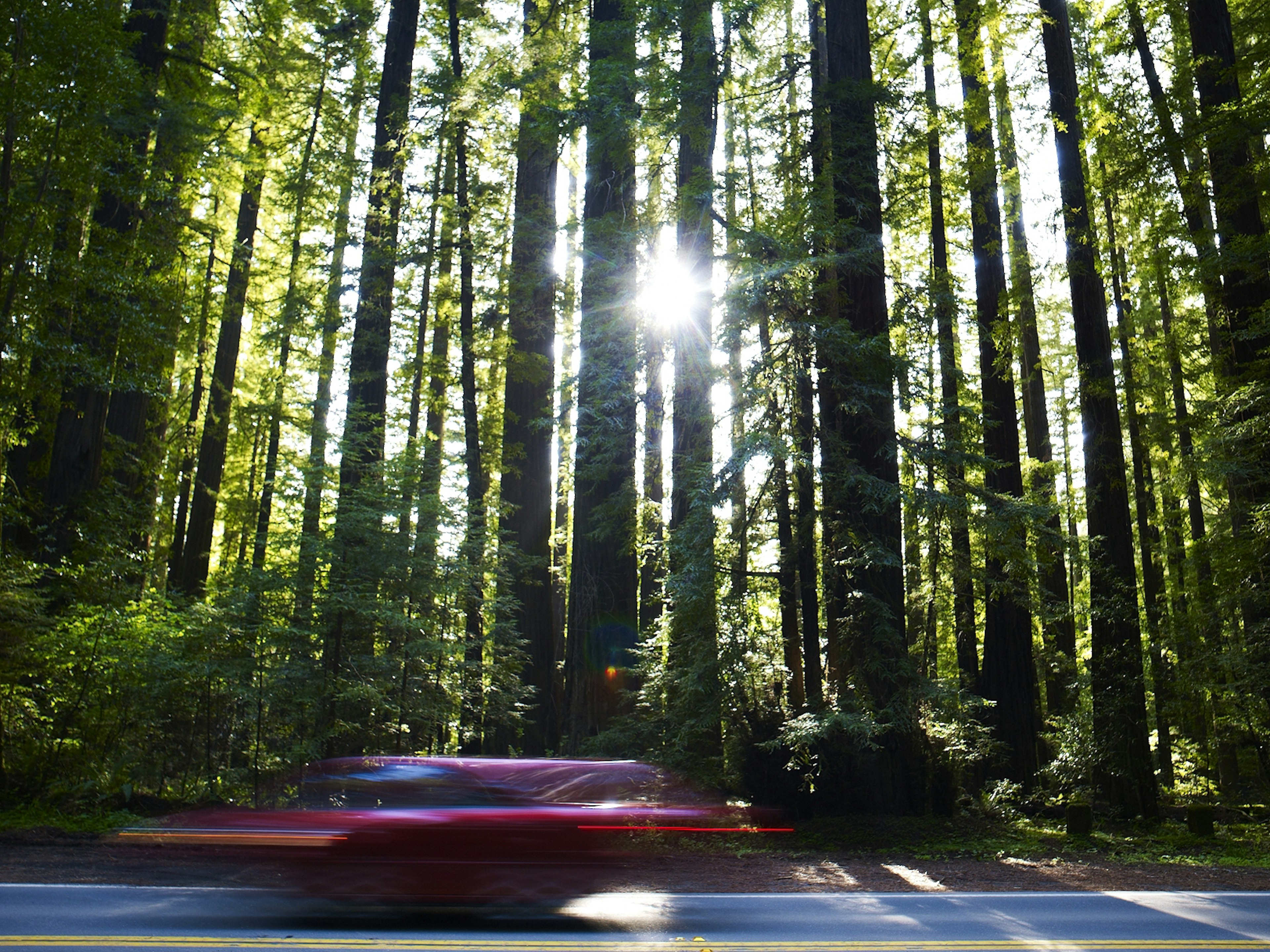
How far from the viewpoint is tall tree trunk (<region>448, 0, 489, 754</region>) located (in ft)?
50.6

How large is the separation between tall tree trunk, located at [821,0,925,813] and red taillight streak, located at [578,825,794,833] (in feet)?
4.39

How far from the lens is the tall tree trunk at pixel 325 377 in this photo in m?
12.9

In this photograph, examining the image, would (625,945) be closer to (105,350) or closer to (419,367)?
(105,350)

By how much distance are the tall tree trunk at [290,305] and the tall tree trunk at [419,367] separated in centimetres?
285

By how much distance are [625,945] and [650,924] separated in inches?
33.2

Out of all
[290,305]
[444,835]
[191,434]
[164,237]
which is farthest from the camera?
[191,434]

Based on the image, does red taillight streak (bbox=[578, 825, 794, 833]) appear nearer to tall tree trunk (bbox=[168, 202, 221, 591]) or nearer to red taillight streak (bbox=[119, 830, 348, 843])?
red taillight streak (bbox=[119, 830, 348, 843])

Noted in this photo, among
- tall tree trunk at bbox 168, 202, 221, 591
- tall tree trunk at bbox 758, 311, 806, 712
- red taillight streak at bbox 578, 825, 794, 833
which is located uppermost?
tall tree trunk at bbox 168, 202, 221, 591

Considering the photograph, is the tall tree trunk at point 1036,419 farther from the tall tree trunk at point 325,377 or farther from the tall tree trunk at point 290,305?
the tall tree trunk at point 290,305

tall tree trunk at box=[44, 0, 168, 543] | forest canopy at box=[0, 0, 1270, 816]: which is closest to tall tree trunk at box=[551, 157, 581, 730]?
forest canopy at box=[0, 0, 1270, 816]

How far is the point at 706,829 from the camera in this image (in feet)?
33.0

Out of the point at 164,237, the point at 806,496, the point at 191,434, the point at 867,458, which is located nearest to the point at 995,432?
the point at 867,458

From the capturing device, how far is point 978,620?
23.9 m

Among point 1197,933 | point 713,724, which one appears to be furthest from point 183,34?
point 1197,933
